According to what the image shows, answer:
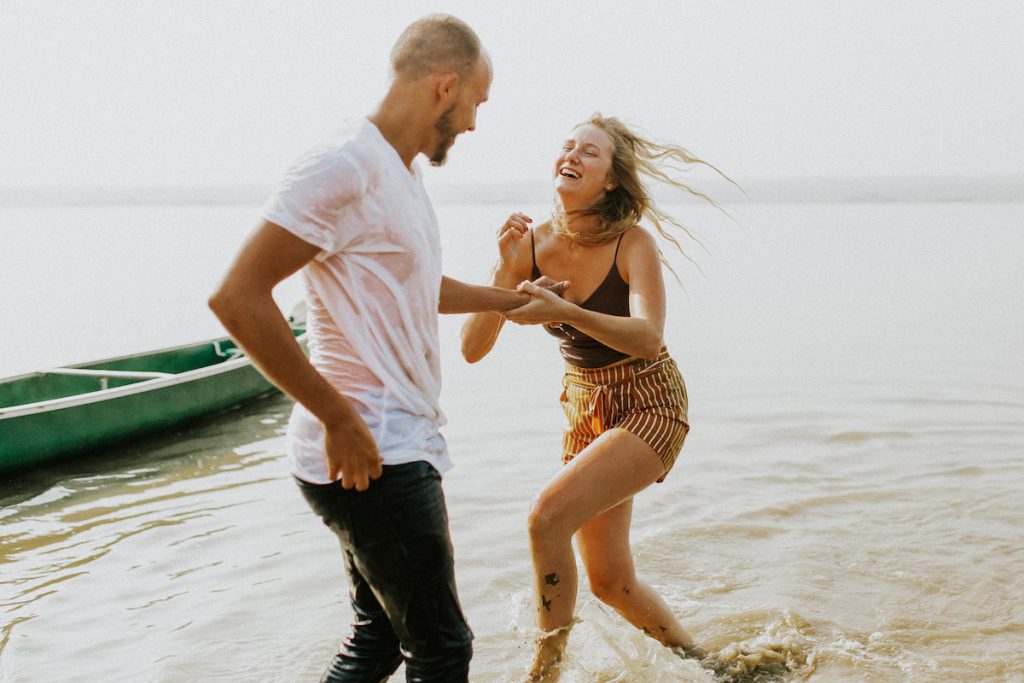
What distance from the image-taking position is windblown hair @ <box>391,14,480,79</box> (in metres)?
2.85

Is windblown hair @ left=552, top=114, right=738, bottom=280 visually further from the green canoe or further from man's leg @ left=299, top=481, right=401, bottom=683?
the green canoe

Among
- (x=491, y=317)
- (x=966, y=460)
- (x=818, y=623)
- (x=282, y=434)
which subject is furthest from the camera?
(x=282, y=434)

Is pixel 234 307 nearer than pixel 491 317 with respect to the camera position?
Yes

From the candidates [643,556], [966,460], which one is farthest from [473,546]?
[966,460]

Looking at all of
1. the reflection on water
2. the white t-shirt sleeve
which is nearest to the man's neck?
the white t-shirt sleeve

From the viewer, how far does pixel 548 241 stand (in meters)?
4.71

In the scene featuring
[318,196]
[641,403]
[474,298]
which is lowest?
[641,403]

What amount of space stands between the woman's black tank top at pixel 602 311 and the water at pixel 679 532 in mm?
1523

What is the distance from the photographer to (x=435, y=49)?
285 centimetres

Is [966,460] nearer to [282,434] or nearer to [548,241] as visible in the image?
[548,241]

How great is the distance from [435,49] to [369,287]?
28.7 inches

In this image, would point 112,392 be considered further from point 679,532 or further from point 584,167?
point 584,167

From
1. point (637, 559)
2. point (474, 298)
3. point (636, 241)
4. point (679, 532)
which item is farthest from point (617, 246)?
point (679, 532)

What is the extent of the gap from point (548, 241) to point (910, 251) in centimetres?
3304
